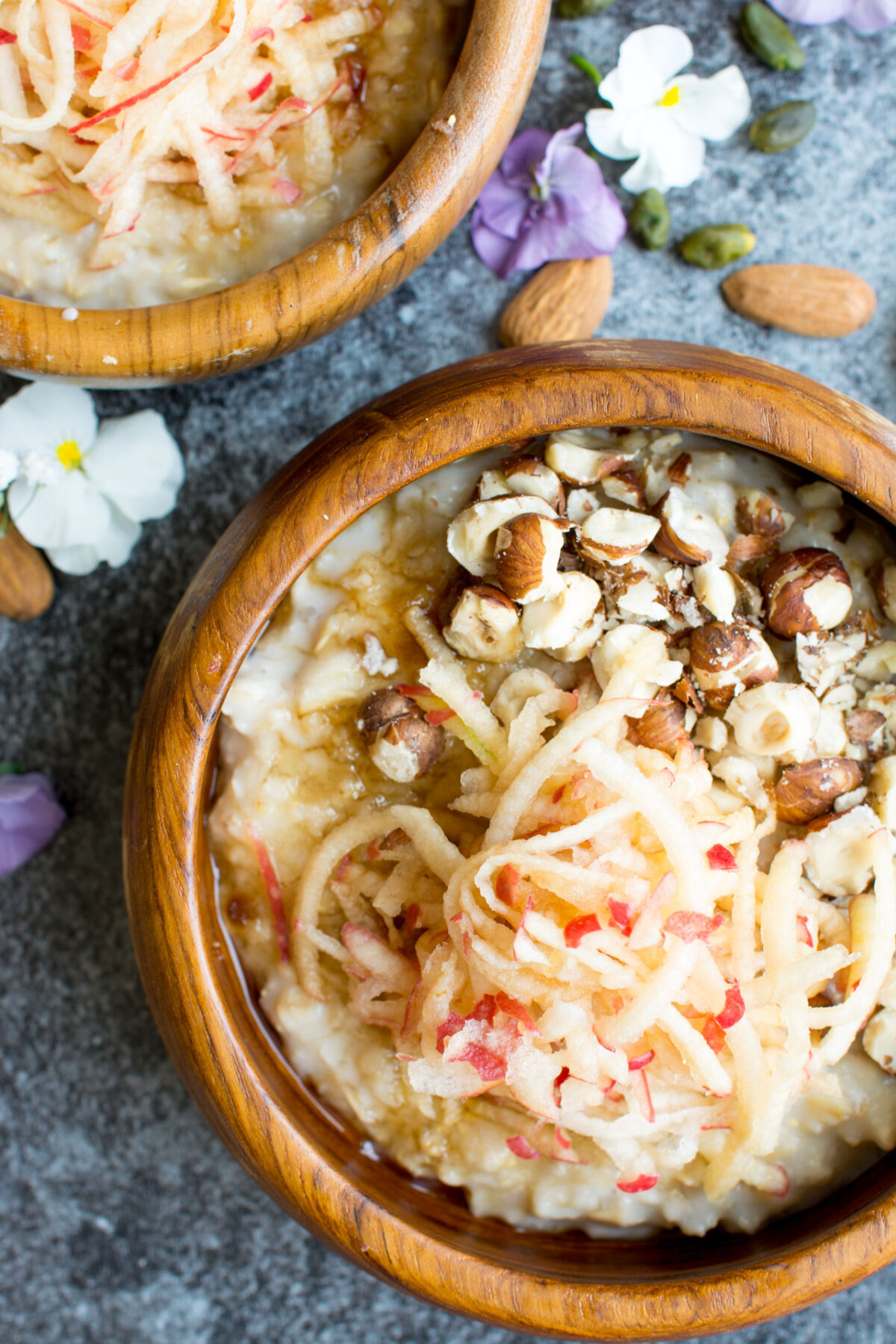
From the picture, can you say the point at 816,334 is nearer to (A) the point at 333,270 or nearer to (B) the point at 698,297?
(B) the point at 698,297

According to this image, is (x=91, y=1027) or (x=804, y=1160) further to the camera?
(x=91, y=1027)

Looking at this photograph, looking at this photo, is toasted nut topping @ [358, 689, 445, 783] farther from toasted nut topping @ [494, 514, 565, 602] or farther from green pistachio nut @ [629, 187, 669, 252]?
green pistachio nut @ [629, 187, 669, 252]

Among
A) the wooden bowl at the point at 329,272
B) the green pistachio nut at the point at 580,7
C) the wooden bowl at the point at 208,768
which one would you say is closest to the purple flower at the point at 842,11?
the green pistachio nut at the point at 580,7

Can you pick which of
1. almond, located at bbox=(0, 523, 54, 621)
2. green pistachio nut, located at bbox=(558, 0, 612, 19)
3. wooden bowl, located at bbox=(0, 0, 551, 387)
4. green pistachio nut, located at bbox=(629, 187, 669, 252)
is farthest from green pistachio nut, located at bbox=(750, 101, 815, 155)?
almond, located at bbox=(0, 523, 54, 621)

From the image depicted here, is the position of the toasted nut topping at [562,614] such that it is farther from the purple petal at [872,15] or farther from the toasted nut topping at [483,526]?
the purple petal at [872,15]

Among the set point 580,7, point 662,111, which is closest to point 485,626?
point 662,111

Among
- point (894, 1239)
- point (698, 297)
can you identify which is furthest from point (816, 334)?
point (894, 1239)

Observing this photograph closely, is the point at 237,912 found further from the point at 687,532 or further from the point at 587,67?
the point at 587,67
